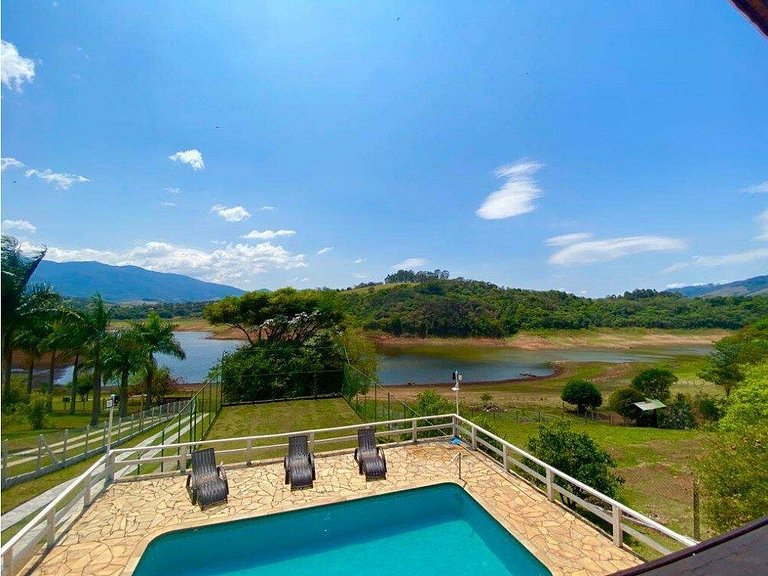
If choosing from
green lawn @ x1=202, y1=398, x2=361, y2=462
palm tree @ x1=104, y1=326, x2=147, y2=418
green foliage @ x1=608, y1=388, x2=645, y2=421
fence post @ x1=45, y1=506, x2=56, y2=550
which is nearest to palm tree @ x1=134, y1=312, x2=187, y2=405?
palm tree @ x1=104, y1=326, x2=147, y2=418

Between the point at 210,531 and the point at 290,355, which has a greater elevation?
the point at 290,355

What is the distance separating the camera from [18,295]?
16922mm

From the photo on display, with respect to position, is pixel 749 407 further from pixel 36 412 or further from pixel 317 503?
pixel 36 412

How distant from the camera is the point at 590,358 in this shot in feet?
211

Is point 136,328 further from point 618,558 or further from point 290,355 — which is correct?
point 618,558

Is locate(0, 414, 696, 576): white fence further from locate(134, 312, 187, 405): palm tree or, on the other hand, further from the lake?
the lake

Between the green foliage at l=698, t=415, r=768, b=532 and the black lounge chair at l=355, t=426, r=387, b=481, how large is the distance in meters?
8.28

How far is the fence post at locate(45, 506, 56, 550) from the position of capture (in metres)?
6.21

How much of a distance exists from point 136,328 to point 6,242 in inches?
387

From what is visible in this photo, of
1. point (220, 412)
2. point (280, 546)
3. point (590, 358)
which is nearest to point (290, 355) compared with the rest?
point (220, 412)

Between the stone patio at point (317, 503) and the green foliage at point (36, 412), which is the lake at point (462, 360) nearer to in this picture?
the green foliage at point (36, 412)

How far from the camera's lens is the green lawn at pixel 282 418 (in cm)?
1541

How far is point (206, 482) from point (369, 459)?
11.9ft

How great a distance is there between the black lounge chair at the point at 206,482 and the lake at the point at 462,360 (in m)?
35.9
